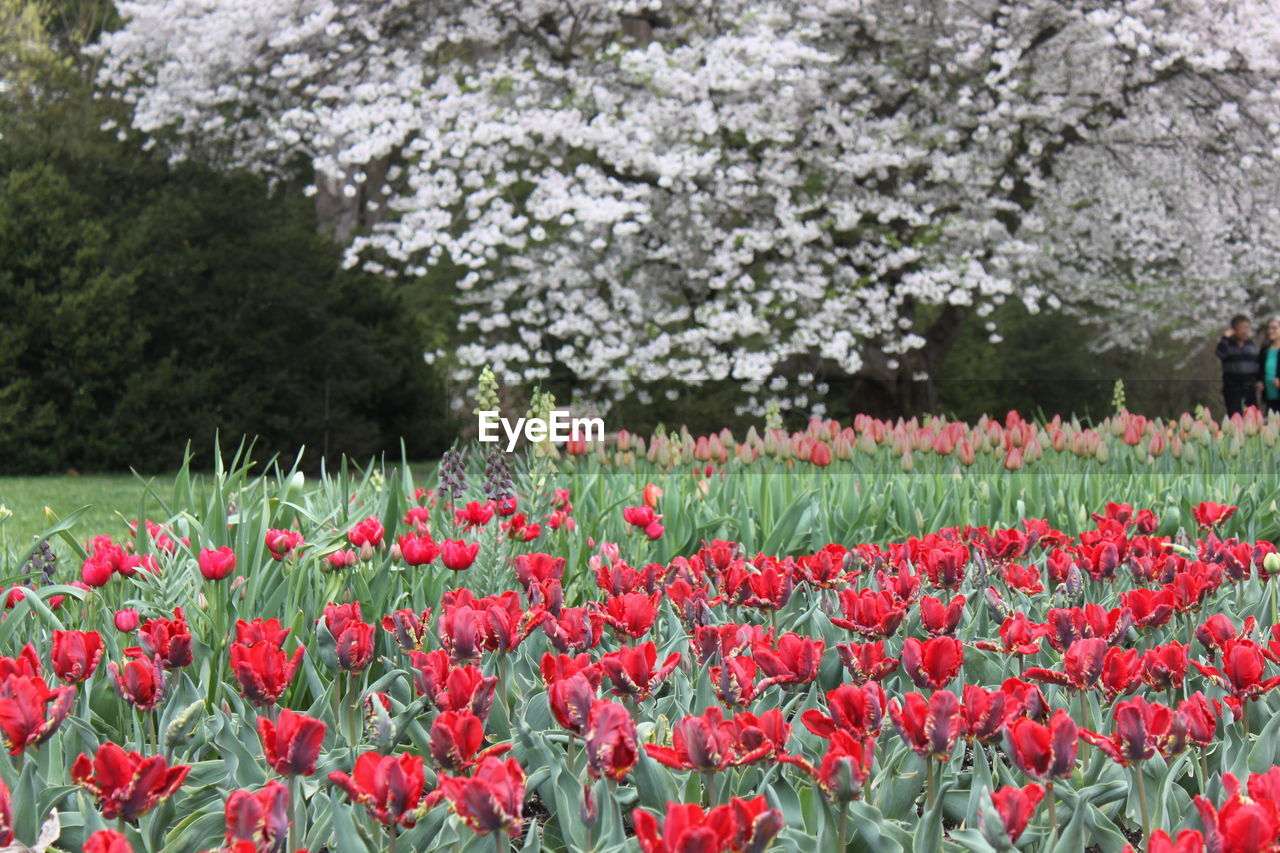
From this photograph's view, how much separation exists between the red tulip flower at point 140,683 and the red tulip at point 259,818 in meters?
0.50

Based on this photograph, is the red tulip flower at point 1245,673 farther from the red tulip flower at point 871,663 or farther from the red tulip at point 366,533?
the red tulip at point 366,533

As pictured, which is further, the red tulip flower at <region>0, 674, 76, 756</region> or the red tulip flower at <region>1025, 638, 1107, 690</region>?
the red tulip flower at <region>1025, 638, 1107, 690</region>

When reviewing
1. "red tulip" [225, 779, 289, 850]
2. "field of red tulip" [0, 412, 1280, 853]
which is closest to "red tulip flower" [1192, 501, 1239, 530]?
"field of red tulip" [0, 412, 1280, 853]

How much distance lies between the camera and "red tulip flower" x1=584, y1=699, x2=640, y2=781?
4.44ft

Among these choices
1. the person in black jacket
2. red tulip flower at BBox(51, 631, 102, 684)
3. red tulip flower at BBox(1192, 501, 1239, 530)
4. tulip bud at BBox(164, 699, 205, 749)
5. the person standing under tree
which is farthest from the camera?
the person in black jacket

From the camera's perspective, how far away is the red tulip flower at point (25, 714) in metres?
1.46

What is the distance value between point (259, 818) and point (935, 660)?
92 cm

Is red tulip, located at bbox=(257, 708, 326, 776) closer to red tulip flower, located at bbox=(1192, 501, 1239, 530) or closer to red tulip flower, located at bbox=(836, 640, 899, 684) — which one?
red tulip flower, located at bbox=(836, 640, 899, 684)

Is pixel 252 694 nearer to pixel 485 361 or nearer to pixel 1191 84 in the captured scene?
pixel 485 361

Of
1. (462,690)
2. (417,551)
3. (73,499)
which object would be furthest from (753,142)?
(462,690)

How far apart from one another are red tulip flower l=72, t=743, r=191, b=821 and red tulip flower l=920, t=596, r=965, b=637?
47.2 inches

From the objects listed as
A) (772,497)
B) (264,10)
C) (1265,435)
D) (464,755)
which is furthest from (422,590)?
(264,10)

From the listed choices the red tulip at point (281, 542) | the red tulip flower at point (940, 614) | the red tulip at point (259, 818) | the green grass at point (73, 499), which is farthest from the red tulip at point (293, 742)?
the green grass at point (73, 499)

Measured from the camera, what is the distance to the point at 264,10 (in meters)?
9.90
